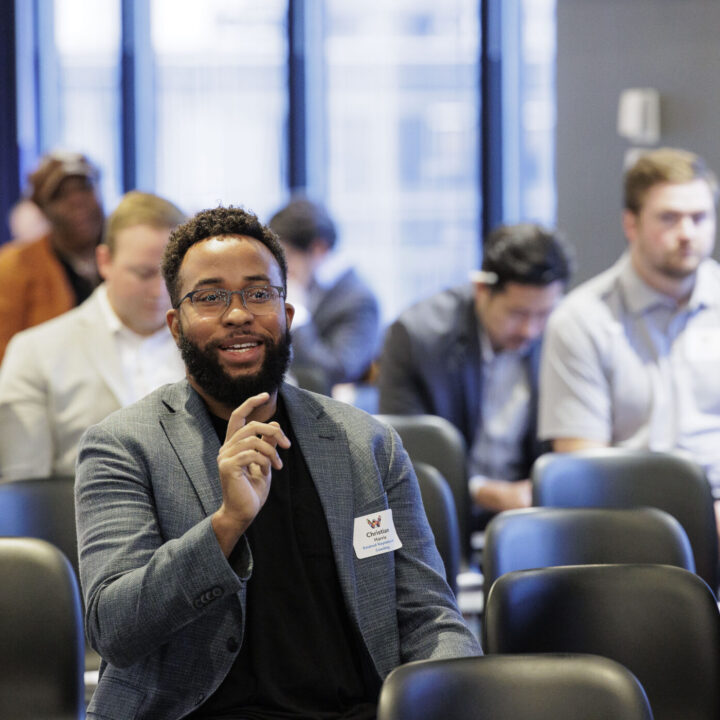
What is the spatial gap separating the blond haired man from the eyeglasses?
195cm

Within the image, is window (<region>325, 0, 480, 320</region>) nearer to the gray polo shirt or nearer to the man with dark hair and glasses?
the man with dark hair and glasses

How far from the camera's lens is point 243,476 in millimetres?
1790

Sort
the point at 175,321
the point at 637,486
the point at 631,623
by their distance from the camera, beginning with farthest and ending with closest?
the point at 637,486
the point at 631,623
the point at 175,321

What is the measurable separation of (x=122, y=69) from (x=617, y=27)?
379cm

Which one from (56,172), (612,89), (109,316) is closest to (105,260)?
(109,316)

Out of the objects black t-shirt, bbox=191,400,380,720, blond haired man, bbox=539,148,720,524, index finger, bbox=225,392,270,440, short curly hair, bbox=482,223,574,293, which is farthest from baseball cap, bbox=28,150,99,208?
index finger, bbox=225,392,270,440

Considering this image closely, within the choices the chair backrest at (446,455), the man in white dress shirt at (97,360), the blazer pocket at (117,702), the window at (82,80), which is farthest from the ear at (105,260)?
the window at (82,80)

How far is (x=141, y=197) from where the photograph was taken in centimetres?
341

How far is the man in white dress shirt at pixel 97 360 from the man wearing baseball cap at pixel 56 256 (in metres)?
1.01

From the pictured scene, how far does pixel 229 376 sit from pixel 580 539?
109 cm

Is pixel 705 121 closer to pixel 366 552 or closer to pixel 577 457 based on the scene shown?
pixel 577 457

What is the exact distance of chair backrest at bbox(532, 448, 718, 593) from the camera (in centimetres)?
329

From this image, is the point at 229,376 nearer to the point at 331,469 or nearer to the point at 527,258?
the point at 331,469

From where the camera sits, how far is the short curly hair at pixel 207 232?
2.10 metres
